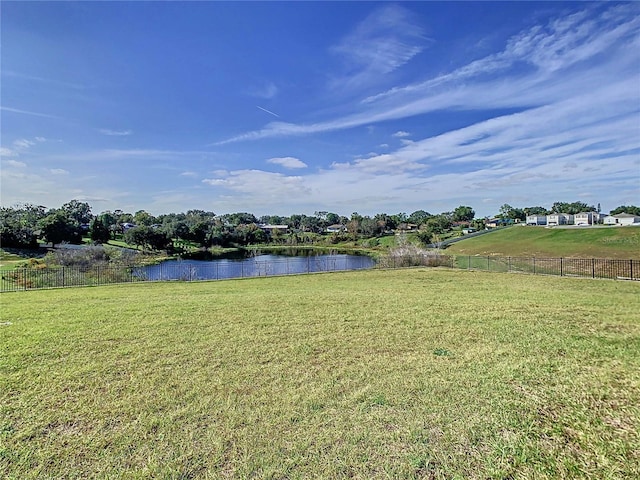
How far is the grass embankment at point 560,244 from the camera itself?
1186 inches

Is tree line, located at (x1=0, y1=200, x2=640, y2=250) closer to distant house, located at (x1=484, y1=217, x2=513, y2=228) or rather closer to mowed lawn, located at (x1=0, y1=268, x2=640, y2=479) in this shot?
distant house, located at (x1=484, y1=217, x2=513, y2=228)

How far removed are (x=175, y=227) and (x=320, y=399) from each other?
65.8 meters

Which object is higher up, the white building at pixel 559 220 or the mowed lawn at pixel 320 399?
the white building at pixel 559 220

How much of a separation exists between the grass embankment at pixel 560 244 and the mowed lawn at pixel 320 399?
29820 mm

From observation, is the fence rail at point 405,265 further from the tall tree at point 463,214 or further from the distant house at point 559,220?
the tall tree at point 463,214

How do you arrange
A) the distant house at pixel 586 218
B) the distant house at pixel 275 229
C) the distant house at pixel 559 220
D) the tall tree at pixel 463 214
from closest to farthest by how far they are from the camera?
1. the distant house at pixel 586 218
2. the distant house at pixel 559 220
3. the distant house at pixel 275 229
4. the tall tree at pixel 463 214

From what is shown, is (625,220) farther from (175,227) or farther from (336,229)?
(175,227)

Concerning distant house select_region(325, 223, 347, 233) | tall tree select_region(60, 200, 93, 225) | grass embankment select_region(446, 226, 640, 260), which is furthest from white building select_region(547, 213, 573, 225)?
tall tree select_region(60, 200, 93, 225)

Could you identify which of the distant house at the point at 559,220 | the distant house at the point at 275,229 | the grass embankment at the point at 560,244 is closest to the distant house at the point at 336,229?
the distant house at the point at 275,229

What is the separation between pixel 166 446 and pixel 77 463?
23.4 inches

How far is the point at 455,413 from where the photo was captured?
9.90 feet

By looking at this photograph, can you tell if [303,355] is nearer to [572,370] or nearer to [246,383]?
[246,383]

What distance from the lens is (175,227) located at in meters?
63.1

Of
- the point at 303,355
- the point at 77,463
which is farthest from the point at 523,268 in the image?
the point at 77,463
